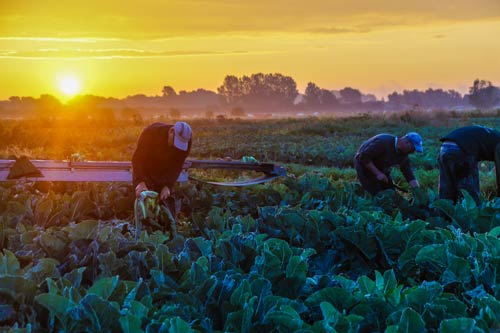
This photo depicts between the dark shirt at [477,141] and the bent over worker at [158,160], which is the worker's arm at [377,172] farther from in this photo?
the bent over worker at [158,160]

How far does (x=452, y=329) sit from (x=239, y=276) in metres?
1.20

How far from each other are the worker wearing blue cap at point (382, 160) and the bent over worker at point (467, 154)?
22.6 inches

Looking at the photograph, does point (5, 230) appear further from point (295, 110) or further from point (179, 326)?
point (295, 110)

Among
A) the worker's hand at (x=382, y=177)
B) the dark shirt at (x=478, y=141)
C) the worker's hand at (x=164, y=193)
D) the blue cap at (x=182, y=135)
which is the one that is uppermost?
the blue cap at (x=182, y=135)

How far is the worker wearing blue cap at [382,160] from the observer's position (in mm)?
9477

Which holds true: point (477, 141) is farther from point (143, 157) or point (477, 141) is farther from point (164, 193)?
point (143, 157)

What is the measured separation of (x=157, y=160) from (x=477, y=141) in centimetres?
Answer: 411

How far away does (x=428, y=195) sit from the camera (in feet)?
24.8

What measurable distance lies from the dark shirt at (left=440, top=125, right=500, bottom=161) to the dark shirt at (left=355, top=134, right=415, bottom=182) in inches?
34.7

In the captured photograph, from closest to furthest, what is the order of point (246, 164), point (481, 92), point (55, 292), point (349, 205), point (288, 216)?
point (55, 292), point (288, 216), point (349, 205), point (246, 164), point (481, 92)

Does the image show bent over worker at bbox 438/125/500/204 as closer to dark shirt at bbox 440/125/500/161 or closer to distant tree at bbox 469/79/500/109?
dark shirt at bbox 440/125/500/161

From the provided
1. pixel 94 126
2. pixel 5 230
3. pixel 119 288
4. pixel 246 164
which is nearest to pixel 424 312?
pixel 119 288

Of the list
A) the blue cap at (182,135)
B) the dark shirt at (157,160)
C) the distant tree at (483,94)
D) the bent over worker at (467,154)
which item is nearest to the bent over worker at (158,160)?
the dark shirt at (157,160)

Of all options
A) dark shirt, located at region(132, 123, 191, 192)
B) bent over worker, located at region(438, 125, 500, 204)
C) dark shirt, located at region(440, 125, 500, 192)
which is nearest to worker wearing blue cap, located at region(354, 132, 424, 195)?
bent over worker, located at region(438, 125, 500, 204)
